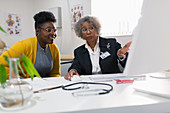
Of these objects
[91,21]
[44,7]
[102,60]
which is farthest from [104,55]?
[44,7]

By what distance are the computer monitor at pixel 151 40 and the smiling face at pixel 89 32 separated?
4.25 feet

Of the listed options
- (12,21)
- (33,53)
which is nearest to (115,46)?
(33,53)

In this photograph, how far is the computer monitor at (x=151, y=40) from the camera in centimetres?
53

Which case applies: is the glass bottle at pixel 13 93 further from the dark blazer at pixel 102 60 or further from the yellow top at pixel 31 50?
the dark blazer at pixel 102 60

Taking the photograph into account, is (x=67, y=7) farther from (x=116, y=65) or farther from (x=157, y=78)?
(x=157, y=78)

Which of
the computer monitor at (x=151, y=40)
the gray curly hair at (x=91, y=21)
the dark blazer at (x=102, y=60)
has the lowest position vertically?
the dark blazer at (x=102, y=60)

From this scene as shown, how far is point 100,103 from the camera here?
58cm

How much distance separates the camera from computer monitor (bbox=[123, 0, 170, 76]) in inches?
20.9

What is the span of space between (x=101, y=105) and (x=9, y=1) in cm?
409

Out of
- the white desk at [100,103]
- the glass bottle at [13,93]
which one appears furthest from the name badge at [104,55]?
the glass bottle at [13,93]

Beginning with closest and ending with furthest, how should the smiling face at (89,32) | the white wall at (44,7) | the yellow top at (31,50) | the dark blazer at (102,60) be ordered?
the yellow top at (31,50), the dark blazer at (102,60), the smiling face at (89,32), the white wall at (44,7)

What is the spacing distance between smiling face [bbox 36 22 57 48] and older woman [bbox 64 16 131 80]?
330mm

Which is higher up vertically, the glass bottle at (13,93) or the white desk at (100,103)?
the glass bottle at (13,93)

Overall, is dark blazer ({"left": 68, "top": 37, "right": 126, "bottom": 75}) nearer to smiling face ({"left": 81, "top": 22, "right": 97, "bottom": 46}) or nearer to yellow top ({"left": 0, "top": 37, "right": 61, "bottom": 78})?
smiling face ({"left": 81, "top": 22, "right": 97, "bottom": 46})
